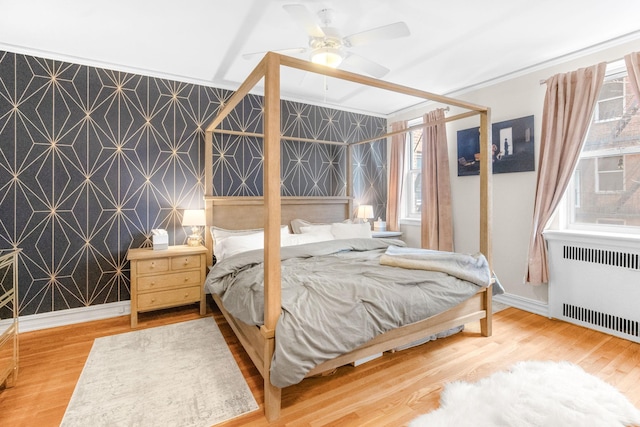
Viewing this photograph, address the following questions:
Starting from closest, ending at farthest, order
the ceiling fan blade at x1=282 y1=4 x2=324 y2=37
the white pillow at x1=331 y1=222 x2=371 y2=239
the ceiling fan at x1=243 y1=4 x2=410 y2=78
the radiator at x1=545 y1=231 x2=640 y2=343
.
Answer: the ceiling fan blade at x1=282 y1=4 x2=324 y2=37, the ceiling fan at x1=243 y1=4 x2=410 y2=78, the radiator at x1=545 y1=231 x2=640 y2=343, the white pillow at x1=331 y1=222 x2=371 y2=239

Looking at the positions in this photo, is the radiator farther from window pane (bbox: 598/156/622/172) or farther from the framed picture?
the framed picture

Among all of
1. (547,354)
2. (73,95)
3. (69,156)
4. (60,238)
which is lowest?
(547,354)

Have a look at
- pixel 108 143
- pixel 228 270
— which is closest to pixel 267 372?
pixel 228 270

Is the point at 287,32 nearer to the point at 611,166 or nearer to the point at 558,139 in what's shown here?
the point at 558,139

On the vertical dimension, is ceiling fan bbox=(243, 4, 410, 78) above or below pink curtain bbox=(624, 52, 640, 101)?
above

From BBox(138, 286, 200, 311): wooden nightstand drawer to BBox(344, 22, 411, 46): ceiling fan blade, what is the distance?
2694 mm

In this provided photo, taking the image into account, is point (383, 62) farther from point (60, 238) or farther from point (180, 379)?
point (60, 238)

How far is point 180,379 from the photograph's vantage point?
2082 mm

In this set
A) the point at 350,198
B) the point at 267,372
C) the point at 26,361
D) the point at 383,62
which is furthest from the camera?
the point at 350,198

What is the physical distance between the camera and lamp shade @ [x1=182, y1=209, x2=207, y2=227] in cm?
333

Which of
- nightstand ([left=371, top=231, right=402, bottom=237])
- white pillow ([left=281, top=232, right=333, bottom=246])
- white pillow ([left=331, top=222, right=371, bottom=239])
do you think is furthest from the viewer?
nightstand ([left=371, top=231, right=402, bottom=237])

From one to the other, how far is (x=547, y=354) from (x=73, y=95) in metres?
4.74

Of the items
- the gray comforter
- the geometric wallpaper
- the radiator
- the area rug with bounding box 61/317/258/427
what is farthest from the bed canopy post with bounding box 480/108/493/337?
the geometric wallpaper

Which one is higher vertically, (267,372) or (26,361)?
(267,372)
